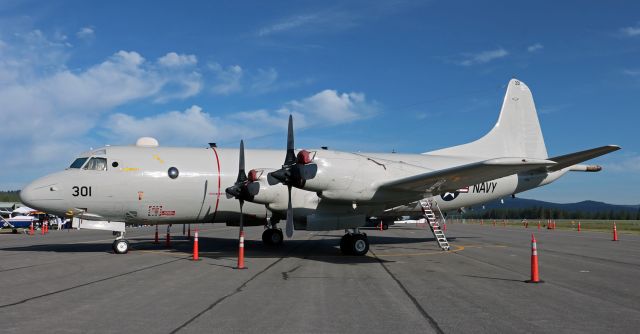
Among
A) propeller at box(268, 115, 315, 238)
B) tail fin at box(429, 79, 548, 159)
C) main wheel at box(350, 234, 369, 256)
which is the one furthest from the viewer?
tail fin at box(429, 79, 548, 159)

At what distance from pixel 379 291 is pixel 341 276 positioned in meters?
2.30

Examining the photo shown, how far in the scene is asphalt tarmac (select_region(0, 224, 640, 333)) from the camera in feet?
23.0

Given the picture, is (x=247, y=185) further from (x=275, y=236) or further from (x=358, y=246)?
(x=275, y=236)

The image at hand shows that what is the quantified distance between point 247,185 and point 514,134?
13.8 metres

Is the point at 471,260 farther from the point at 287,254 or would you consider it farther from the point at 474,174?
the point at 287,254

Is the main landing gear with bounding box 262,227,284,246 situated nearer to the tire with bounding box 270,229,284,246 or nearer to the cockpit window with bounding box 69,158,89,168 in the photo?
the tire with bounding box 270,229,284,246

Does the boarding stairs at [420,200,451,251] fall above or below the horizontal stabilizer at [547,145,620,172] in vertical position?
below

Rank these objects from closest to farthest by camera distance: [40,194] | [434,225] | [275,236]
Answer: [40,194] < [434,225] < [275,236]

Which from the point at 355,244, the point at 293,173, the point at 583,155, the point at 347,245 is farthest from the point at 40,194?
the point at 583,155

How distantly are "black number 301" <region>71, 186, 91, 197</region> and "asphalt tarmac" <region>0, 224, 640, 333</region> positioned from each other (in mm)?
2152

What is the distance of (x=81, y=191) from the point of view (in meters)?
16.8

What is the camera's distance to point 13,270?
13133 millimetres

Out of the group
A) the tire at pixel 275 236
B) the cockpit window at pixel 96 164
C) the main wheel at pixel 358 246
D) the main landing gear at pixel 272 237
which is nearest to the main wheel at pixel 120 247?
the cockpit window at pixel 96 164

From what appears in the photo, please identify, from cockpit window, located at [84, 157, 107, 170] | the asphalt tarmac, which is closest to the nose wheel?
the asphalt tarmac
